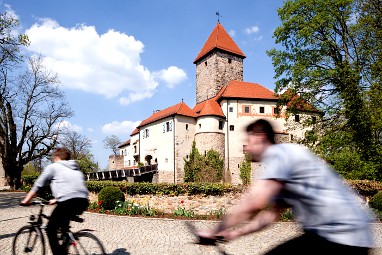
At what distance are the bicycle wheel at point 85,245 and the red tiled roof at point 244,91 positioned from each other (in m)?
38.7

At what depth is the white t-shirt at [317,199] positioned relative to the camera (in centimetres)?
214

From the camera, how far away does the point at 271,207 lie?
8.08ft

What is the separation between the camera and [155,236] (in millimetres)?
9266

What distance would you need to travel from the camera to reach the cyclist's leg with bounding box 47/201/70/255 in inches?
183

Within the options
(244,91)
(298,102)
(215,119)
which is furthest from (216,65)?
(298,102)

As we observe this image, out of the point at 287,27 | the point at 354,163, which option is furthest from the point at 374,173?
the point at 287,27

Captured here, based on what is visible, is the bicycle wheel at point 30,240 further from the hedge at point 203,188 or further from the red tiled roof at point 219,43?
the red tiled roof at point 219,43

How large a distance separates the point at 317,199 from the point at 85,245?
365cm

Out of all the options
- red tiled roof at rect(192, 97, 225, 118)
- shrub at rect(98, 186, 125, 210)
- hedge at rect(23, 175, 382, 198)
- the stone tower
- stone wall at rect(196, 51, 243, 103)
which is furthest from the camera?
the stone tower

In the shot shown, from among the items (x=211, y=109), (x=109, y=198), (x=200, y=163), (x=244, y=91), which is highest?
(x=244, y=91)

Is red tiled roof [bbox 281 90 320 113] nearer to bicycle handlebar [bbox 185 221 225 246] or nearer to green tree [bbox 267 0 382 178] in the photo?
green tree [bbox 267 0 382 178]

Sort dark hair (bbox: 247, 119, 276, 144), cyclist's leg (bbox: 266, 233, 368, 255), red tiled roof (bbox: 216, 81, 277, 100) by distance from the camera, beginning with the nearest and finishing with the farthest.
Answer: cyclist's leg (bbox: 266, 233, 368, 255) → dark hair (bbox: 247, 119, 276, 144) → red tiled roof (bbox: 216, 81, 277, 100)

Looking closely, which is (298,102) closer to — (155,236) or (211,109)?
(155,236)

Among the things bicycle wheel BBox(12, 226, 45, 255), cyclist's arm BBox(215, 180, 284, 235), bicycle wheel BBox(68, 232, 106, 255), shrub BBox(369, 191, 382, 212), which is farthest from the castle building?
cyclist's arm BBox(215, 180, 284, 235)
